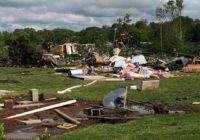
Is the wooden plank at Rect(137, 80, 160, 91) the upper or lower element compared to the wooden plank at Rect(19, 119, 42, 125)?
upper

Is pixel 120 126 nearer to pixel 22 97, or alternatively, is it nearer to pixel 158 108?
pixel 158 108

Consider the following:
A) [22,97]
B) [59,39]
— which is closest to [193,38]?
[59,39]

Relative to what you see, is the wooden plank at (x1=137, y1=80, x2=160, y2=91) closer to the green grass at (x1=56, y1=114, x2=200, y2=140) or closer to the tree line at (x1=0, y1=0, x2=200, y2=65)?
the green grass at (x1=56, y1=114, x2=200, y2=140)

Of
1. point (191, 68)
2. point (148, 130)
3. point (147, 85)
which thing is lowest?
point (191, 68)

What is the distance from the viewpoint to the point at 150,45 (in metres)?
64.1

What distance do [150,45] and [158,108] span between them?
170ft

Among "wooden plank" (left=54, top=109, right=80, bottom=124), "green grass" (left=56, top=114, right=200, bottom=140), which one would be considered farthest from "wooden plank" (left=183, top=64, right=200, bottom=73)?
"green grass" (left=56, top=114, right=200, bottom=140)

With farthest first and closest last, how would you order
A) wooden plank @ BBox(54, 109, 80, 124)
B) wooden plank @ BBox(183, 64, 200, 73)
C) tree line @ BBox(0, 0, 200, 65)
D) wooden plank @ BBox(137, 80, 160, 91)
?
tree line @ BBox(0, 0, 200, 65)
wooden plank @ BBox(183, 64, 200, 73)
wooden plank @ BBox(137, 80, 160, 91)
wooden plank @ BBox(54, 109, 80, 124)

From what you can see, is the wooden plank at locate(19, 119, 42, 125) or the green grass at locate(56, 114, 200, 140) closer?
the green grass at locate(56, 114, 200, 140)

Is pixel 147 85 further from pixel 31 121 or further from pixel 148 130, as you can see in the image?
pixel 148 130

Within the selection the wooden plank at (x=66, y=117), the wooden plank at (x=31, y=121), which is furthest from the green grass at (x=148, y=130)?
the wooden plank at (x=31, y=121)

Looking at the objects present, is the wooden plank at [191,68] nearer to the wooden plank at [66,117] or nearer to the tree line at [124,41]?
the tree line at [124,41]

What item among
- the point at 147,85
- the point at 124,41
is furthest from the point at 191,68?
the point at 124,41

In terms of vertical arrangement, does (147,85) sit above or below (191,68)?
above
